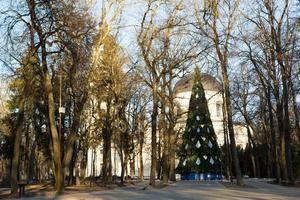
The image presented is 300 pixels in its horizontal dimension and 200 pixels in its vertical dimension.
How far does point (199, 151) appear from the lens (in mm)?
58781

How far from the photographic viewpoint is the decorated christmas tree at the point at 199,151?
58.3m

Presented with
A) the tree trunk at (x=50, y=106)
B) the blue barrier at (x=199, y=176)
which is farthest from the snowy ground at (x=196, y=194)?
the blue barrier at (x=199, y=176)

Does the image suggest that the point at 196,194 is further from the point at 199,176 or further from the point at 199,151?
the point at 199,151

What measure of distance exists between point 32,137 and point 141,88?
50.0 feet

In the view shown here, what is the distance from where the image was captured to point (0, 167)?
268 feet

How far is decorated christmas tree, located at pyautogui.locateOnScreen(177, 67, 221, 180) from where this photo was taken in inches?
2297

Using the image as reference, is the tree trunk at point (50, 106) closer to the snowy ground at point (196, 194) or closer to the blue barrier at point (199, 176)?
the snowy ground at point (196, 194)

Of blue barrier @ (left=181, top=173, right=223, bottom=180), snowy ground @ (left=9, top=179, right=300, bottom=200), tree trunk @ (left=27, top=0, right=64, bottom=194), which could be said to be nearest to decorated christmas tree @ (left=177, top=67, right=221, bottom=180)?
blue barrier @ (left=181, top=173, right=223, bottom=180)

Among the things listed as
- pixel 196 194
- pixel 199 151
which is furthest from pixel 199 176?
pixel 196 194

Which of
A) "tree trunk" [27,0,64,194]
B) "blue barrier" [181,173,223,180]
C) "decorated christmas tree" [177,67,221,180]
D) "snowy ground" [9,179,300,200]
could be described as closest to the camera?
"snowy ground" [9,179,300,200]

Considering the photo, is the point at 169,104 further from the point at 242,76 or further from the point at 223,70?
the point at 223,70

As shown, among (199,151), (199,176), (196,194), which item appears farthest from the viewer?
(199,151)

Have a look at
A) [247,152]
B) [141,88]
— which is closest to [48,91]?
[141,88]

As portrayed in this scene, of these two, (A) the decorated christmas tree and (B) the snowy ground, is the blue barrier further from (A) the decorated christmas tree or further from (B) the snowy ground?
(B) the snowy ground
